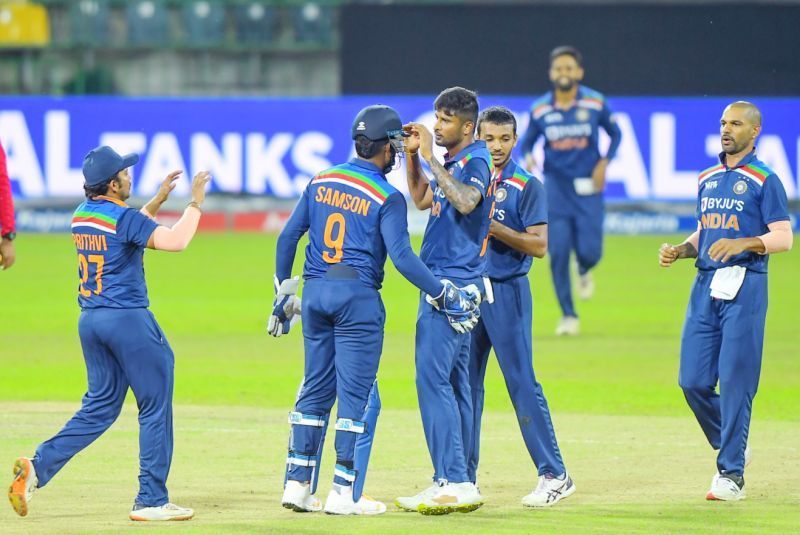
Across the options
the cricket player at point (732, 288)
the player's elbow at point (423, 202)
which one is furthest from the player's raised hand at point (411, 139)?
the cricket player at point (732, 288)

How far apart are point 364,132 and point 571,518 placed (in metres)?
2.26

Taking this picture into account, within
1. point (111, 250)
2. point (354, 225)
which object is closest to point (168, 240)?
point (111, 250)

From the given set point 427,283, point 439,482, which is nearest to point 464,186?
point 427,283

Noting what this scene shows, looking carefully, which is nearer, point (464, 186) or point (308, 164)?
point (464, 186)

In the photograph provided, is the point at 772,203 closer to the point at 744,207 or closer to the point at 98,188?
the point at 744,207

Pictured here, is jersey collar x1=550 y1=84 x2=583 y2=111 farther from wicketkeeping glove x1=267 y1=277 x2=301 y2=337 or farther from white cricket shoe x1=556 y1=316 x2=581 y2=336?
wicketkeeping glove x1=267 y1=277 x2=301 y2=337

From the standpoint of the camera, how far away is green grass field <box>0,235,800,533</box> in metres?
7.70

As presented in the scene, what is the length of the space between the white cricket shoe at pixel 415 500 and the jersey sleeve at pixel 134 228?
190cm

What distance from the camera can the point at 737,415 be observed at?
820cm

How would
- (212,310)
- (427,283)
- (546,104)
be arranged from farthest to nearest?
(212,310) < (546,104) < (427,283)

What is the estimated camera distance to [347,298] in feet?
25.0

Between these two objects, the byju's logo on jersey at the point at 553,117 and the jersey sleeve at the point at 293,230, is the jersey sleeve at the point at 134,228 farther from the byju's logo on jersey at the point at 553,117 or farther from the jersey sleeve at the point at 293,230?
the byju's logo on jersey at the point at 553,117

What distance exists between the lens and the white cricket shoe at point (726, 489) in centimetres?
809

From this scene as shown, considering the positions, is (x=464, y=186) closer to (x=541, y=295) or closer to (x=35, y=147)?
(x=541, y=295)
